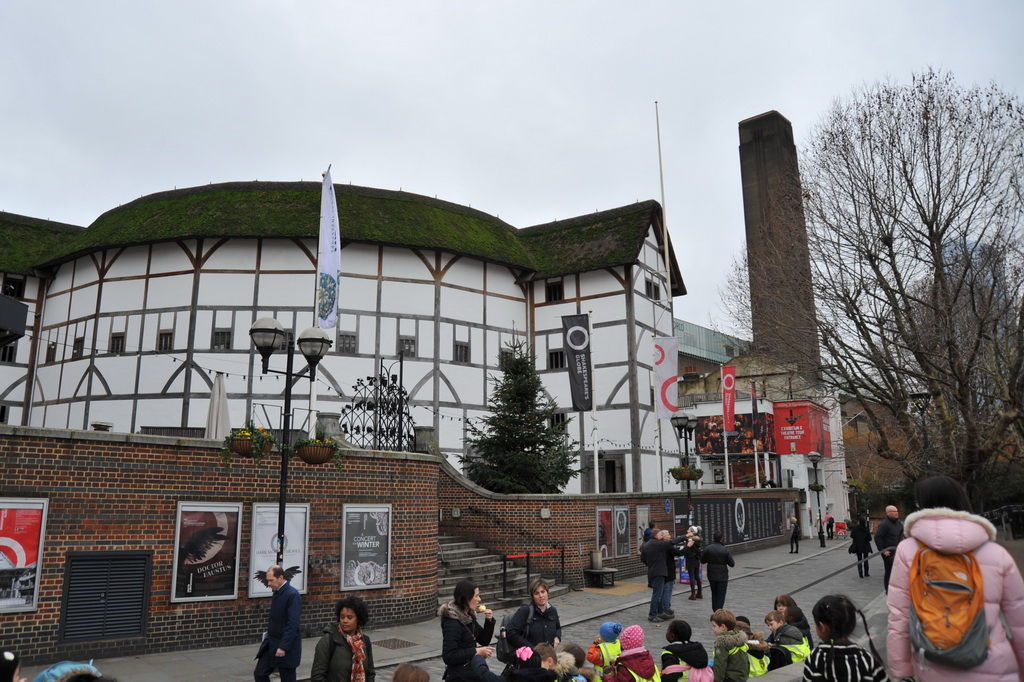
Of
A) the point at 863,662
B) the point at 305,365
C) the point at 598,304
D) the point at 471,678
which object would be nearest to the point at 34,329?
the point at 305,365

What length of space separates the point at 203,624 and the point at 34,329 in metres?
25.7

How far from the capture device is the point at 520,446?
69.3 ft

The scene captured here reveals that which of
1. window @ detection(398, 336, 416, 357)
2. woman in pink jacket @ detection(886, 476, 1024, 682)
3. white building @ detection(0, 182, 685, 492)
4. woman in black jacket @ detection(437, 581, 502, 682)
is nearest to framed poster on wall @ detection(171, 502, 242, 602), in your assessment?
woman in black jacket @ detection(437, 581, 502, 682)

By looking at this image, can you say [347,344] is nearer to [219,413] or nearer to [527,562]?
[219,413]

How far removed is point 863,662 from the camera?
416cm

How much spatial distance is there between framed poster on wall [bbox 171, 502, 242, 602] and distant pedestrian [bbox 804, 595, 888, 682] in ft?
29.8

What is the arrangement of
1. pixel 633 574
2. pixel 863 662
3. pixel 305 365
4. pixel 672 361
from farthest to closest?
pixel 305 365 → pixel 672 361 → pixel 633 574 → pixel 863 662

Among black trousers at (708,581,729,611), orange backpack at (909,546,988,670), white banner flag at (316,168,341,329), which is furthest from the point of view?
white banner flag at (316,168,341,329)

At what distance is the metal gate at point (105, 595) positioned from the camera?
970cm

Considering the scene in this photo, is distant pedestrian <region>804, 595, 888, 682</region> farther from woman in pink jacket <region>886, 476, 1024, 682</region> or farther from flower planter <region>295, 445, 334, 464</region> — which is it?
flower planter <region>295, 445, 334, 464</region>

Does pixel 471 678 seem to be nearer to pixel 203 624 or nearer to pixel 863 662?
pixel 863 662

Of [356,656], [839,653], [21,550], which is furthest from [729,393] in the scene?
[839,653]

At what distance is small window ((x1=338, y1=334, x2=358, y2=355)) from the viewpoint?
2781 centimetres

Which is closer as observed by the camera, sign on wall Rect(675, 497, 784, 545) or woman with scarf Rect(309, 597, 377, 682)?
woman with scarf Rect(309, 597, 377, 682)
